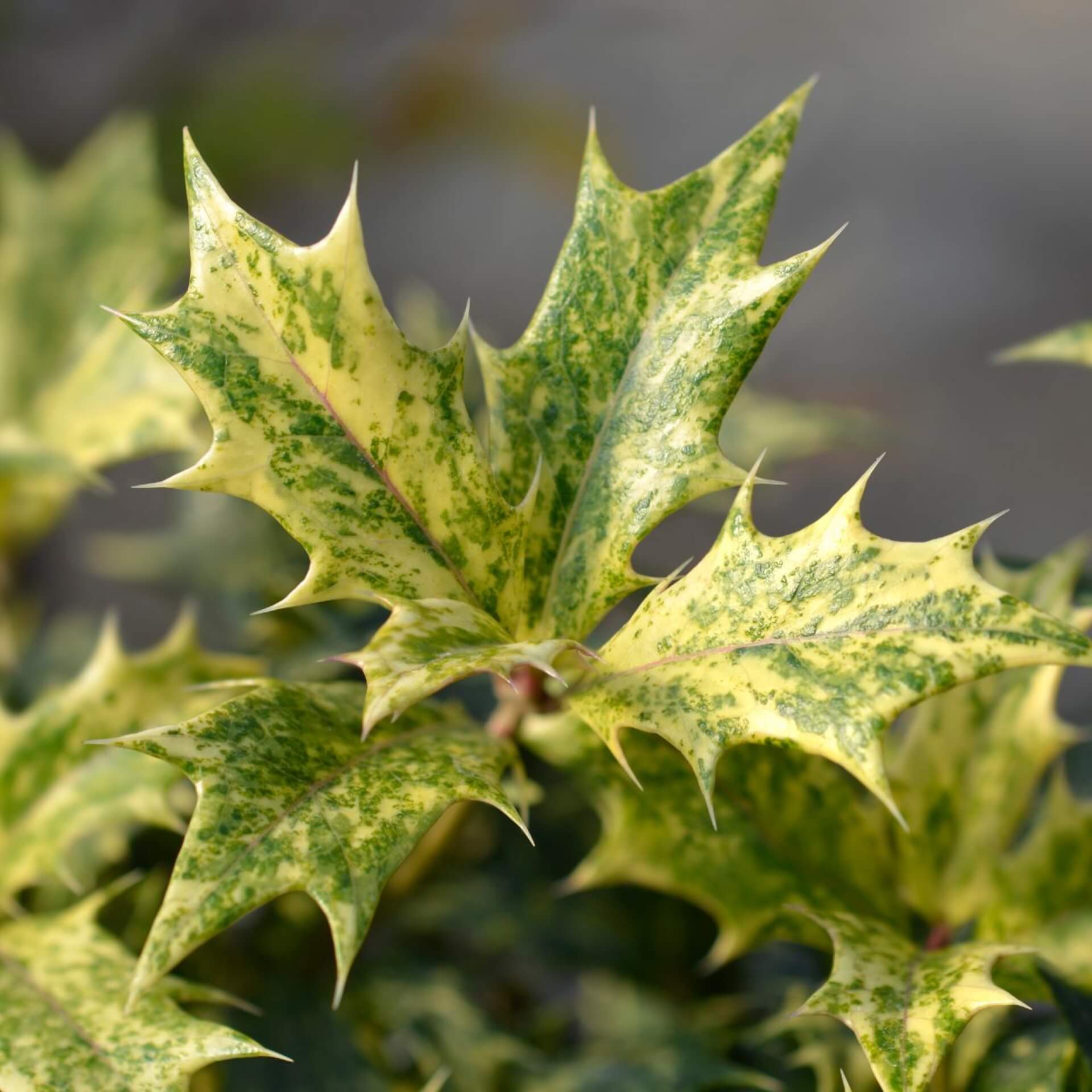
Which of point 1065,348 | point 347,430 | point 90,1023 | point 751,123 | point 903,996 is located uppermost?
point 751,123

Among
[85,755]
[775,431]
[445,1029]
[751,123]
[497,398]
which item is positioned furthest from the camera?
[751,123]

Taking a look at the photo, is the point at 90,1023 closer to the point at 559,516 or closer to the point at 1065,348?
the point at 559,516

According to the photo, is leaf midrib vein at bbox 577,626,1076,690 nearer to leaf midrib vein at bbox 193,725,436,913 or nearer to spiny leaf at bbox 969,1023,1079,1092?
leaf midrib vein at bbox 193,725,436,913

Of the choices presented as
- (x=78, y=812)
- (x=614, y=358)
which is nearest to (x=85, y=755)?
(x=78, y=812)

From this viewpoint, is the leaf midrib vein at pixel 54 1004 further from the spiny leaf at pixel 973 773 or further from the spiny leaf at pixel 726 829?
the spiny leaf at pixel 973 773

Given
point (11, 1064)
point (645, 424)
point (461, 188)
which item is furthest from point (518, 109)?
point (11, 1064)

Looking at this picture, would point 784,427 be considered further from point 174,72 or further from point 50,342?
point 174,72

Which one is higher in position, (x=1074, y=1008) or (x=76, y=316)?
(x=76, y=316)
